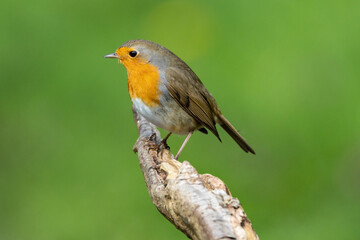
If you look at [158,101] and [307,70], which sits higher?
[307,70]

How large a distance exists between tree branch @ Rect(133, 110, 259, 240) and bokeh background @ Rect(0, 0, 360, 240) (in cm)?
192

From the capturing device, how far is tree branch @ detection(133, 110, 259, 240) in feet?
9.32

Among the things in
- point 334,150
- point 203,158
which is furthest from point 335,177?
point 203,158

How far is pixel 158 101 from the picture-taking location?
4.54 m

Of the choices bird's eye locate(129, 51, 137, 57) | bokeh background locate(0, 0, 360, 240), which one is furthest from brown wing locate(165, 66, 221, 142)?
bokeh background locate(0, 0, 360, 240)

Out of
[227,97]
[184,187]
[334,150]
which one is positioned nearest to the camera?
[184,187]

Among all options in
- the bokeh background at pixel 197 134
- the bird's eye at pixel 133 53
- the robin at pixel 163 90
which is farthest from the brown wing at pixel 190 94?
the bokeh background at pixel 197 134

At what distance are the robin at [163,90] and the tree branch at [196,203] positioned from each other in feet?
2.31

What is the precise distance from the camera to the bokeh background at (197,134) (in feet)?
18.7

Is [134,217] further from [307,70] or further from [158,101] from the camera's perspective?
[307,70]

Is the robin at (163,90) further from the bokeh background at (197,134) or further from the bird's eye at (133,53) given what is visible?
the bokeh background at (197,134)

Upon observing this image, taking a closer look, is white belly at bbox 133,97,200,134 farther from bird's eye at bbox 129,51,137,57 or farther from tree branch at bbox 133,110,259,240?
tree branch at bbox 133,110,259,240

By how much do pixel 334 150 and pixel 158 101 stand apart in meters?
2.14

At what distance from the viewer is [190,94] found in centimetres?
475
